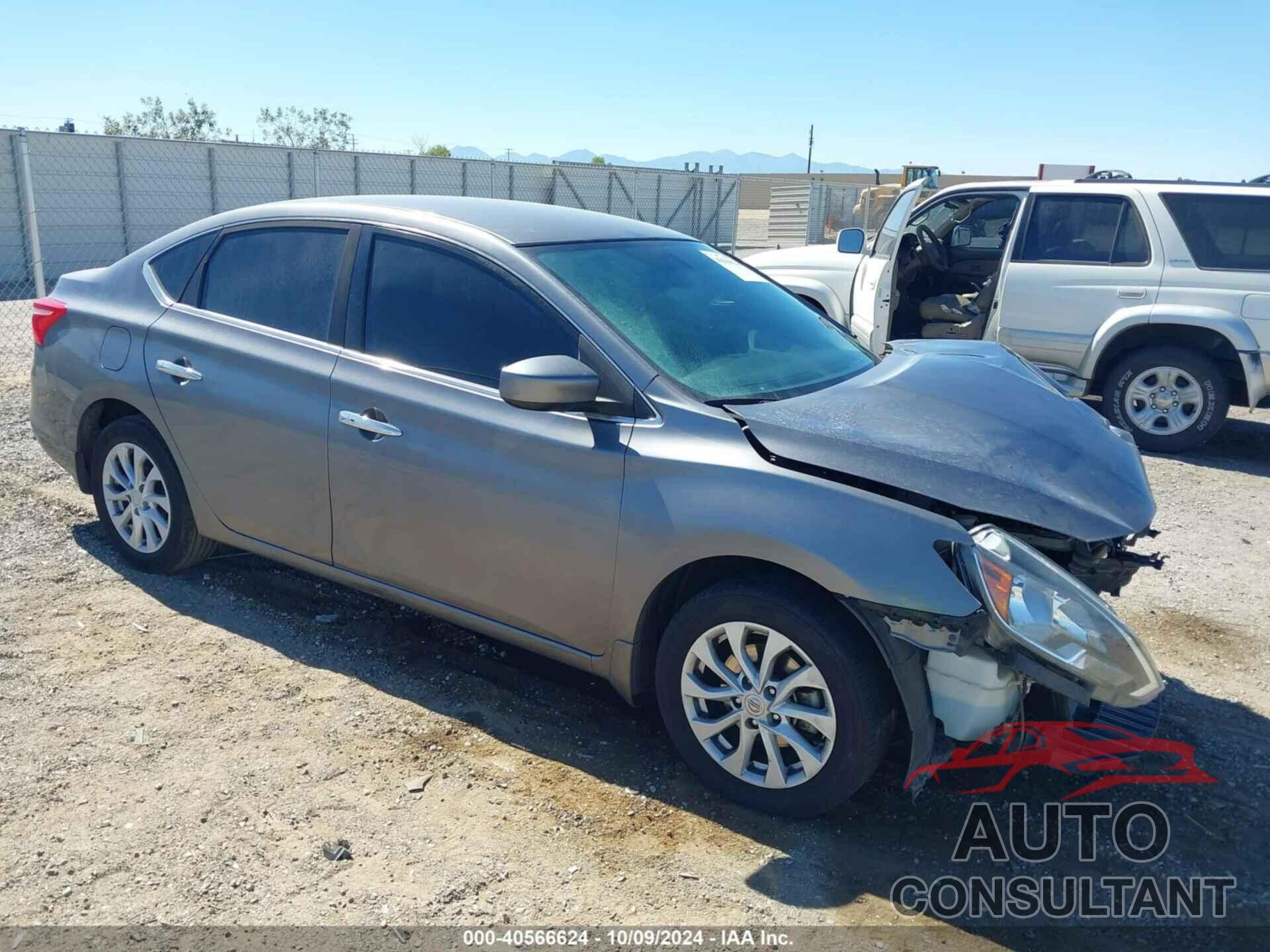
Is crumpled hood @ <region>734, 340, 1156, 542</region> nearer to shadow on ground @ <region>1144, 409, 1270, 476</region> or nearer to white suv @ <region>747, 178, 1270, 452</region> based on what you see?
white suv @ <region>747, 178, 1270, 452</region>

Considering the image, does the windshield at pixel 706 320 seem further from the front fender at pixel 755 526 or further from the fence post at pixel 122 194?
the fence post at pixel 122 194

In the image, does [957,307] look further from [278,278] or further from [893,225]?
[278,278]

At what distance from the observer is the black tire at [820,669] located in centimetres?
288

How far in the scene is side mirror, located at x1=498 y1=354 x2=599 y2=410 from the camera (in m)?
3.15

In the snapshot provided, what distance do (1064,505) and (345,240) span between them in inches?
111

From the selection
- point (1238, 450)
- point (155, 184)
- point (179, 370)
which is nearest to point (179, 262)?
point (179, 370)

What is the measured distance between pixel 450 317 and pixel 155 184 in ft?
61.1

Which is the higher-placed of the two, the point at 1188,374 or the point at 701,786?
the point at 1188,374

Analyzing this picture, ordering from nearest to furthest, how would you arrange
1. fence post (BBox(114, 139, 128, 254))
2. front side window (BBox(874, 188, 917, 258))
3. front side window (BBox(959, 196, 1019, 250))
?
front side window (BBox(874, 188, 917, 258)) < front side window (BBox(959, 196, 1019, 250)) < fence post (BBox(114, 139, 128, 254))

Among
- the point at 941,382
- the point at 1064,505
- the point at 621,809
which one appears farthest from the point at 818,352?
the point at 621,809

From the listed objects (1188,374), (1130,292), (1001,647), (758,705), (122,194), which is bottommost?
(758,705)

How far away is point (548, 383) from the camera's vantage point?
3145mm

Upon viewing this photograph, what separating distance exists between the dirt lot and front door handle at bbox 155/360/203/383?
103cm

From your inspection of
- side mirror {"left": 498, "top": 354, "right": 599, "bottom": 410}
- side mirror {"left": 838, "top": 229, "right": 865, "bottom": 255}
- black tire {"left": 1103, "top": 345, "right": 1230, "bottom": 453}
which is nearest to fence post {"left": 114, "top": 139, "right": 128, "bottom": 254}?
side mirror {"left": 838, "top": 229, "right": 865, "bottom": 255}
